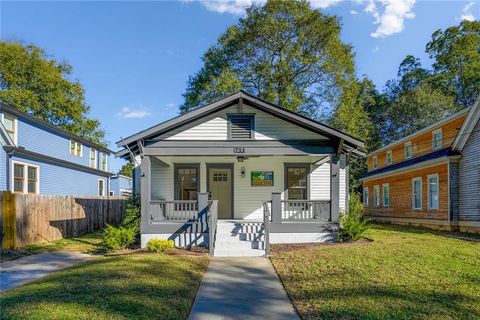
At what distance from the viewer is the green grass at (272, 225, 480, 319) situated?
519 cm

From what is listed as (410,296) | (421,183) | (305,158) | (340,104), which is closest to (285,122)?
(305,158)

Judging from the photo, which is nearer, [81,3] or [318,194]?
[81,3]

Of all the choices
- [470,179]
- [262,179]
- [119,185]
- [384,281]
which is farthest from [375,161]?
[119,185]

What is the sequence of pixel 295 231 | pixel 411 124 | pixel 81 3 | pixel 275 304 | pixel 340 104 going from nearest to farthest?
pixel 275 304, pixel 295 231, pixel 81 3, pixel 340 104, pixel 411 124

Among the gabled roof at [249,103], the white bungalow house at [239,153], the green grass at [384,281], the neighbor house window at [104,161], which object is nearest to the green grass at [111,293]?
the green grass at [384,281]

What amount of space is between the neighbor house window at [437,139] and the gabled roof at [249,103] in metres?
8.70

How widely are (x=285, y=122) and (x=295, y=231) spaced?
3.87 meters

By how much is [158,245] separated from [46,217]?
5.74 meters

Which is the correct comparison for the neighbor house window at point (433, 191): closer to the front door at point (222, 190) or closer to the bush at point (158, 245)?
the front door at point (222, 190)

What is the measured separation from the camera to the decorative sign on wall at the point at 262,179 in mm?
14109

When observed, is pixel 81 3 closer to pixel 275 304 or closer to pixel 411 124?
pixel 275 304

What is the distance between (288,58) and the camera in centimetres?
2627

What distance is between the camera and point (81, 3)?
12539 millimetres

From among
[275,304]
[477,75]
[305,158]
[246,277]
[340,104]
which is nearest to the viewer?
[275,304]
